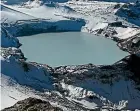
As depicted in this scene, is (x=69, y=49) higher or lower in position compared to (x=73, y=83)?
lower

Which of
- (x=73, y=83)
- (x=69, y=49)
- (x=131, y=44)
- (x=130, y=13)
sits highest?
(x=73, y=83)

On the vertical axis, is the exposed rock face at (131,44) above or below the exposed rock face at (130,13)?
above

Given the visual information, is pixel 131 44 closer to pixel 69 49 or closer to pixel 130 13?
pixel 69 49

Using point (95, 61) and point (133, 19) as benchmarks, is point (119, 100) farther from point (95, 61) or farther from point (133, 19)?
point (133, 19)

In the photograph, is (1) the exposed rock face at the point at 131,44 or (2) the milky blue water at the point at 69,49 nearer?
(2) the milky blue water at the point at 69,49

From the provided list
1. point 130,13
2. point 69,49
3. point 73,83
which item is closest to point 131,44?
point 69,49

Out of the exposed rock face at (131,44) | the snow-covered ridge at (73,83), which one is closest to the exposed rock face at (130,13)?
the exposed rock face at (131,44)

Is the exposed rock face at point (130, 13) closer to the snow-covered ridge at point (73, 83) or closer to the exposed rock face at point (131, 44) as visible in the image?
the exposed rock face at point (131, 44)

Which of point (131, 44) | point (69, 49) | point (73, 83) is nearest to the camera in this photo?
point (73, 83)

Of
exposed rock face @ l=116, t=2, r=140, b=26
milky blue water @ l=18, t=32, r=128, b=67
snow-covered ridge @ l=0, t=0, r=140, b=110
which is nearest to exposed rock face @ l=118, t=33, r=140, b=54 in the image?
snow-covered ridge @ l=0, t=0, r=140, b=110
